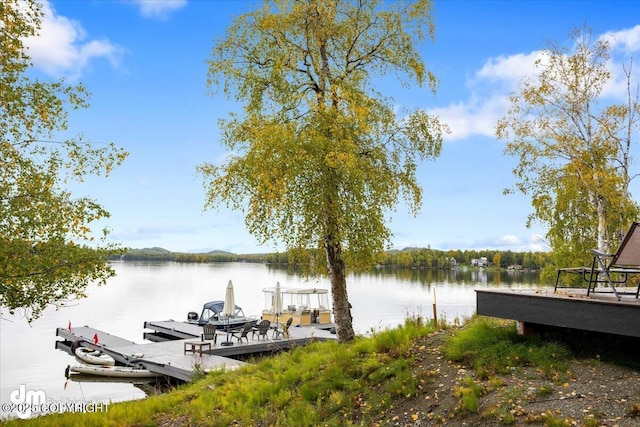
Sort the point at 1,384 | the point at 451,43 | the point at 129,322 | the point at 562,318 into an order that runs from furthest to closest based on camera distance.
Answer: the point at 129,322, the point at 1,384, the point at 451,43, the point at 562,318

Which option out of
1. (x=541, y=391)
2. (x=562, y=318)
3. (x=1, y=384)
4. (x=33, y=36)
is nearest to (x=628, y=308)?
(x=562, y=318)

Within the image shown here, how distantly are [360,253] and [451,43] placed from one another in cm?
A: 830

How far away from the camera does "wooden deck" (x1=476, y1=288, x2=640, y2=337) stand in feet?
23.4

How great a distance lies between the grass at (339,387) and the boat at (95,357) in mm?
12776

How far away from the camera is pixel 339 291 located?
1415 centimetres

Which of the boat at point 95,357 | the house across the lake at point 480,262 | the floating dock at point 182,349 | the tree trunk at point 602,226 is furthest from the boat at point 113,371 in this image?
the house across the lake at point 480,262

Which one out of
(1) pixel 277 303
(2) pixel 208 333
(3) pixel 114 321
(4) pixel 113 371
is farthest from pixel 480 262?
(4) pixel 113 371

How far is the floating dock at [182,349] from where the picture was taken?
1966 cm

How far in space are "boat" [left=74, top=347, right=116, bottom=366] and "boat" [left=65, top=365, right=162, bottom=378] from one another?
37 cm

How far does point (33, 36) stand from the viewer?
429 inches

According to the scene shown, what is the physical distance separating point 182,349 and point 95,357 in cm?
388

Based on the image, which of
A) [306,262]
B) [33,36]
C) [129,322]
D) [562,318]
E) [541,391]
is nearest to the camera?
[541,391]

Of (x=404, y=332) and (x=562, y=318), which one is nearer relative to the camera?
(x=562, y=318)

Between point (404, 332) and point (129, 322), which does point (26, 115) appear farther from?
point (129, 322)
